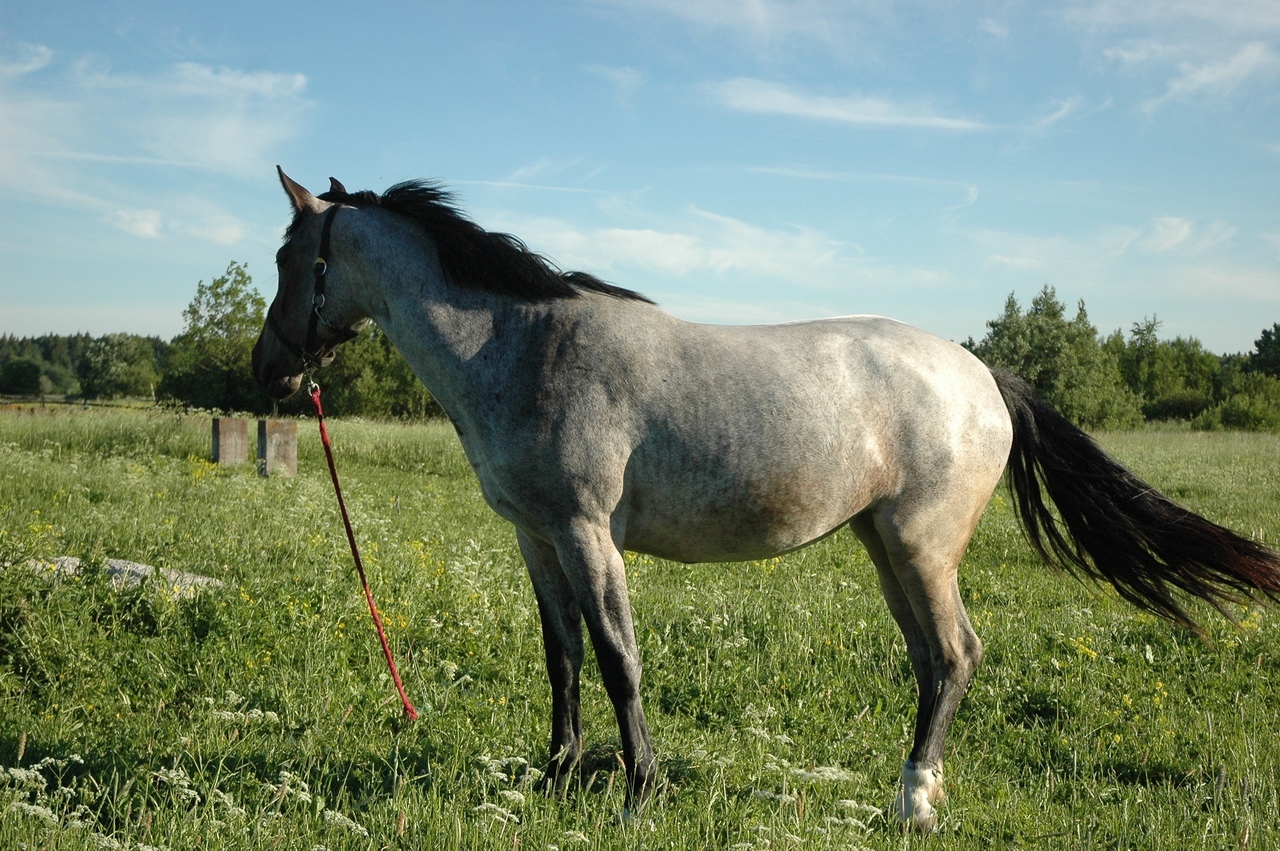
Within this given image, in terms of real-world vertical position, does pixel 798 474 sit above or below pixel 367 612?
above

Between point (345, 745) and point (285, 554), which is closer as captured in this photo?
point (345, 745)

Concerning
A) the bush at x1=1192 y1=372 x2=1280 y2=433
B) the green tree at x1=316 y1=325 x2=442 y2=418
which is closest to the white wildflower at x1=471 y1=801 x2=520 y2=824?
the green tree at x1=316 y1=325 x2=442 y2=418

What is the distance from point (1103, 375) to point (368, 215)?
58.5m

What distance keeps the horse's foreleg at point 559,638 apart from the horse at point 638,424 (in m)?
0.01

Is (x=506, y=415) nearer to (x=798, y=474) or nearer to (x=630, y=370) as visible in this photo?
(x=630, y=370)

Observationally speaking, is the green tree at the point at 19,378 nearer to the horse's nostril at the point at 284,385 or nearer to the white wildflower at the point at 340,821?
the horse's nostril at the point at 284,385

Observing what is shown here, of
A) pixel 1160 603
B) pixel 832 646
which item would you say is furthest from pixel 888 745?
pixel 1160 603

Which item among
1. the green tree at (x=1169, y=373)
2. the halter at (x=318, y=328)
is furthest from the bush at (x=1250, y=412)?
the halter at (x=318, y=328)

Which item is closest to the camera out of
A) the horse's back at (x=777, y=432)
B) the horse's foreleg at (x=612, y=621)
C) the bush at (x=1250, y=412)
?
the horse's foreleg at (x=612, y=621)

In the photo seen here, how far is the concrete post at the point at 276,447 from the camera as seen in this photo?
45.7 feet

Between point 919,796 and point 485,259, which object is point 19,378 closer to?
A: point 485,259

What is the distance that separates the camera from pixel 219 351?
49906 millimetres

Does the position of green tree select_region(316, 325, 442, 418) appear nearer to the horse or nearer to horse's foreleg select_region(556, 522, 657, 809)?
the horse

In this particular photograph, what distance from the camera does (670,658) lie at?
572 centimetres
